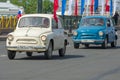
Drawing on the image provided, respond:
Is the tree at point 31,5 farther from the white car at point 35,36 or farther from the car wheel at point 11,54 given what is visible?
the car wheel at point 11,54

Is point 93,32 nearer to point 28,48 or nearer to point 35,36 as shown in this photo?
point 35,36

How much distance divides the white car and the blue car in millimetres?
6576

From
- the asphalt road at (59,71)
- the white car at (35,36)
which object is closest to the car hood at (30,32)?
the white car at (35,36)

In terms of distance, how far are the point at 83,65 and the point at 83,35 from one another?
10.4 metres

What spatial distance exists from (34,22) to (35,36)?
1.18m

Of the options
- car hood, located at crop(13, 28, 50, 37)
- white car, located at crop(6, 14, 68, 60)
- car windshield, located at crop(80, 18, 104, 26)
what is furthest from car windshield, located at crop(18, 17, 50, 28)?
car windshield, located at crop(80, 18, 104, 26)

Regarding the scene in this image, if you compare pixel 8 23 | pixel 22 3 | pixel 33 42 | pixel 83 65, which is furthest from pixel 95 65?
pixel 22 3

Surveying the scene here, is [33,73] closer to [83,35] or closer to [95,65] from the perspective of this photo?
[95,65]

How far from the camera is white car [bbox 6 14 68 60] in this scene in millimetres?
19219

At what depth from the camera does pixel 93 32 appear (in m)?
27.5

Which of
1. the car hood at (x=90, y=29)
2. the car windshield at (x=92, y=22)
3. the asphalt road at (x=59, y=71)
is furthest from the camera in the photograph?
the car windshield at (x=92, y=22)

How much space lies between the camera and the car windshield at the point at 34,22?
66.3 feet

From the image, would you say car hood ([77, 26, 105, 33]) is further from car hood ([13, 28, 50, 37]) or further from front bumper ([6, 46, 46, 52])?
front bumper ([6, 46, 46, 52])

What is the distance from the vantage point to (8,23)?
47344 millimetres
